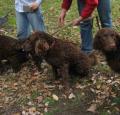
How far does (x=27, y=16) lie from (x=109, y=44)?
2241 millimetres

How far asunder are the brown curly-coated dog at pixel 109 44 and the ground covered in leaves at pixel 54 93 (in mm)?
650


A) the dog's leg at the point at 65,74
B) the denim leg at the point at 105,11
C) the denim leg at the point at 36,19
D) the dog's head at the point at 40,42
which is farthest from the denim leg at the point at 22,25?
the denim leg at the point at 105,11

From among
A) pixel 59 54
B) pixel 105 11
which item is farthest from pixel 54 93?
pixel 105 11

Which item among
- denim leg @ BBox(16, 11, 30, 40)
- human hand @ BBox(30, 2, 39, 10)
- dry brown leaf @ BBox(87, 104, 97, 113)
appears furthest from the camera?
denim leg @ BBox(16, 11, 30, 40)

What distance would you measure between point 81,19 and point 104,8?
2.31 feet

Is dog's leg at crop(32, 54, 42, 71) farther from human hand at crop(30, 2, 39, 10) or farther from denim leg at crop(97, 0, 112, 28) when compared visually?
denim leg at crop(97, 0, 112, 28)

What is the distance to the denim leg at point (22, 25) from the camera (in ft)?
26.9

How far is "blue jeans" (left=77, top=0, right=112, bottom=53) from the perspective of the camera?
24.9 ft

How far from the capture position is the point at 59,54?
7.33 m

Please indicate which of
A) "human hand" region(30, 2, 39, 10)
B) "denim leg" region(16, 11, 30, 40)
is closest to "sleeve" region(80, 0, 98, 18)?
"human hand" region(30, 2, 39, 10)

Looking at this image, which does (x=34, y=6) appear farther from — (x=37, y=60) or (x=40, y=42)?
(x=37, y=60)

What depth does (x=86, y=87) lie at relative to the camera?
746 centimetres

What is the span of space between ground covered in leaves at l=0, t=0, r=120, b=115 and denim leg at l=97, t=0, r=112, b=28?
37.1 inches

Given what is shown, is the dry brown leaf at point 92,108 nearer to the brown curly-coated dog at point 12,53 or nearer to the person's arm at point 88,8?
the person's arm at point 88,8
